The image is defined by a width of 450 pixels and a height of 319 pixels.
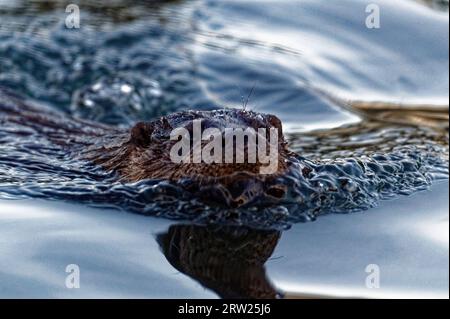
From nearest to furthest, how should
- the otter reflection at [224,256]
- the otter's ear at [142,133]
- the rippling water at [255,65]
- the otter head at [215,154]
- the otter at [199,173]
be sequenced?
the otter reflection at [224,256]
the otter head at [215,154]
the otter at [199,173]
the otter's ear at [142,133]
the rippling water at [255,65]

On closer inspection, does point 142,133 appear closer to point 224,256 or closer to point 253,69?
point 224,256

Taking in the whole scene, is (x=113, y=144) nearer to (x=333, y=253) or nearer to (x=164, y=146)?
(x=164, y=146)

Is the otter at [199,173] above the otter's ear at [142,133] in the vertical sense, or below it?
below

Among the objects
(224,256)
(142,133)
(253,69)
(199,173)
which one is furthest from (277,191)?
(253,69)

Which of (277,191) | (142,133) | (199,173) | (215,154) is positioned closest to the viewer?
(215,154)

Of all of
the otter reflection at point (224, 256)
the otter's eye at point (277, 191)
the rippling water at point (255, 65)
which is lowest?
the otter reflection at point (224, 256)

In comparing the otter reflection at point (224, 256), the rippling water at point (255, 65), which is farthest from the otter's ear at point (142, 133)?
the rippling water at point (255, 65)

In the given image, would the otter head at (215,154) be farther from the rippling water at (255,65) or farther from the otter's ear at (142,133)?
the rippling water at (255,65)

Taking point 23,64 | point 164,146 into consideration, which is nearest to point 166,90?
point 23,64

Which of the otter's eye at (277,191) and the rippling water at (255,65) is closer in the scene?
the otter's eye at (277,191)
